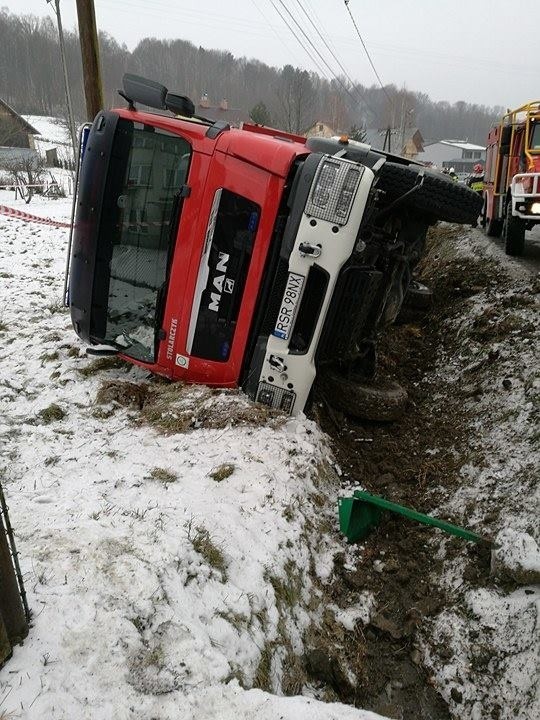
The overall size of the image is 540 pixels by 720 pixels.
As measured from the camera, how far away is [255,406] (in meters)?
4.02

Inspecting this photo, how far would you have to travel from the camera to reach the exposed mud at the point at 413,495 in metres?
2.67

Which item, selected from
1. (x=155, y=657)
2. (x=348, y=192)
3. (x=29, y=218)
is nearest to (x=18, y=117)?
(x=29, y=218)

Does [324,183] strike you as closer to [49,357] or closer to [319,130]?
[49,357]

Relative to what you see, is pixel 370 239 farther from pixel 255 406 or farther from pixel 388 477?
pixel 388 477

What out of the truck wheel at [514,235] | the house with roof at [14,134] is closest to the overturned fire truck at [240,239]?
the truck wheel at [514,235]

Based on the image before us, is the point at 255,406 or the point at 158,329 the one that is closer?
the point at 255,406

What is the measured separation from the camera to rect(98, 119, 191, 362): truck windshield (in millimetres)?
4121

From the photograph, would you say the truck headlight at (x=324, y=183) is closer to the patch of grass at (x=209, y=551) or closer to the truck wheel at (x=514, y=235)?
the patch of grass at (x=209, y=551)

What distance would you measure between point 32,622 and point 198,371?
8.34 ft

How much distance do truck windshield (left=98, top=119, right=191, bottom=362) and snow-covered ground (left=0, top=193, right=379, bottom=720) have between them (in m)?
0.74

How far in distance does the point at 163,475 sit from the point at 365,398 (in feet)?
6.32

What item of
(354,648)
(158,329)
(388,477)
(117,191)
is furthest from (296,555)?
(117,191)

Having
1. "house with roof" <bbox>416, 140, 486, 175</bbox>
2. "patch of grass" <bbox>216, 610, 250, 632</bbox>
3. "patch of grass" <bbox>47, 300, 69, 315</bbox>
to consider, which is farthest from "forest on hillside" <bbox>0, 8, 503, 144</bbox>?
"patch of grass" <bbox>216, 610, 250, 632</bbox>

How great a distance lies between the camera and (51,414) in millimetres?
4281
